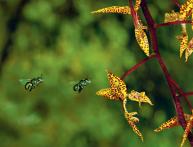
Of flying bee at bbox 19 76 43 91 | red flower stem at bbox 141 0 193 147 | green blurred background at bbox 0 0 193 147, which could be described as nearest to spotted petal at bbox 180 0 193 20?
Result: red flower stem at bbox 141 0 193 147

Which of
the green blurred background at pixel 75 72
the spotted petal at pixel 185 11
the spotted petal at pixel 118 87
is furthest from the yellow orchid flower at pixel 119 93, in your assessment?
the green blurred background at pixel 75 72

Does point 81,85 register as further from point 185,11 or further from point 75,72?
point 75,72

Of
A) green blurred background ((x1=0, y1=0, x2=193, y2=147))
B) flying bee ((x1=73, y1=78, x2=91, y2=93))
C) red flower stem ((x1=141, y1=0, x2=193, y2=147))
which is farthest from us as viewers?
green blurred background ((x1=0, y1=0, x2=193, y2=147))

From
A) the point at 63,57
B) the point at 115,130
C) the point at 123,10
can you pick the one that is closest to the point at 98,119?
the point at 115,130

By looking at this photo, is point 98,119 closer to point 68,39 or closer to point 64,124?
point 64,124

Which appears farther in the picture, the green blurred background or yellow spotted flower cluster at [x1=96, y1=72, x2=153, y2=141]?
the green blurred background

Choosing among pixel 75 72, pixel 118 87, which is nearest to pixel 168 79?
pixel 118 87

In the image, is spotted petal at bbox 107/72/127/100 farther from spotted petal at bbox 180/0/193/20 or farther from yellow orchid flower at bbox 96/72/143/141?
spotted petal at bbox 180/0/193/20

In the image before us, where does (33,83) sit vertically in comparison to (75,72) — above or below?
above

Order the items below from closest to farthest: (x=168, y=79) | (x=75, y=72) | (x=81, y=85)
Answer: (x=168, y=79) < (x=81, y=85) < (x=75, y=72)
